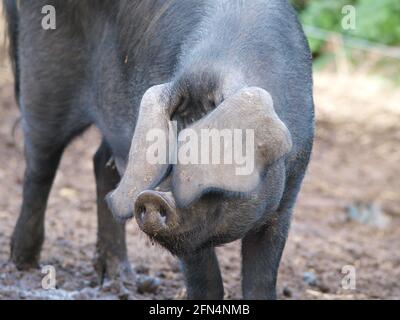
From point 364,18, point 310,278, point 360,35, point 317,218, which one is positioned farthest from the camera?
point 360,35

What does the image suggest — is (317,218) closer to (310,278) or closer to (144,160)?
(310,278)

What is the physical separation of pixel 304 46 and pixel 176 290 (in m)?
1.81

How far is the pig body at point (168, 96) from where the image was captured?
3.59 metres

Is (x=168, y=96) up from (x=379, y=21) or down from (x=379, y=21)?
down

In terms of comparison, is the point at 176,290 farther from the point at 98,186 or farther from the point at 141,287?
the point at 98,186

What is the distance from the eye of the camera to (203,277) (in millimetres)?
4395

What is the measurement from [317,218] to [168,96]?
4.61 metres

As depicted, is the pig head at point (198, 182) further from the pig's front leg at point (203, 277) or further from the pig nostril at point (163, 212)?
the pig's front leg at point (203, 277)

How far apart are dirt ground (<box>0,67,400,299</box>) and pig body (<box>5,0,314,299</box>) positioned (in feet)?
1.19

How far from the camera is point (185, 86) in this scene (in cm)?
368

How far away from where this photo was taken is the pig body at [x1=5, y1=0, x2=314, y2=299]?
359 cm


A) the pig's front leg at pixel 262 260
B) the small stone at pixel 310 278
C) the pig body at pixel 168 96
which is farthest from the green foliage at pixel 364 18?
the pig's front leg at pixel 262 260

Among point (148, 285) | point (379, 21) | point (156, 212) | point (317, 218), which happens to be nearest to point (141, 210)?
point (156, 212)
